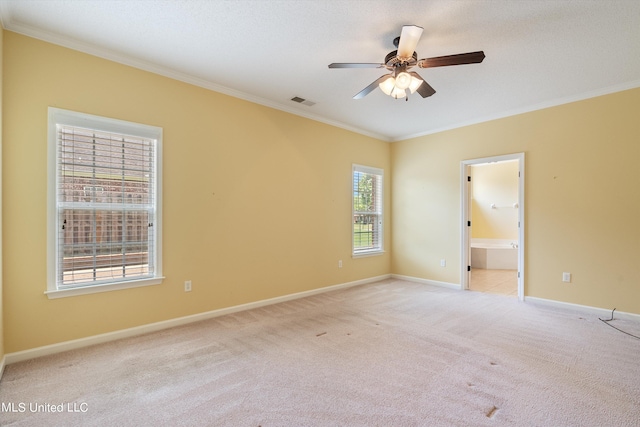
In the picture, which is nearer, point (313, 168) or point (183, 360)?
point (183, 360)

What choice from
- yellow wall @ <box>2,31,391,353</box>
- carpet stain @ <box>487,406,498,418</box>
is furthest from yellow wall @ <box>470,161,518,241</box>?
carpet stain @ <box>487,406,498,418</box>

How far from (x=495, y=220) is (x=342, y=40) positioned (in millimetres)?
6961

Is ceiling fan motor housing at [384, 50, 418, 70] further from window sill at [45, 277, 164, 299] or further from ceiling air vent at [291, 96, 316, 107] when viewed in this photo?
window sill at [45, 277, 164, 299]

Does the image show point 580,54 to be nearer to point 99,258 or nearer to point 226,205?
point 226,205

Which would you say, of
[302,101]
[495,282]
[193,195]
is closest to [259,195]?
[193,195]

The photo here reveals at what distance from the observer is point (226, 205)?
3.69 m

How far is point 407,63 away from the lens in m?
2.54

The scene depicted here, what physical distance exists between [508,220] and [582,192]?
401 cm

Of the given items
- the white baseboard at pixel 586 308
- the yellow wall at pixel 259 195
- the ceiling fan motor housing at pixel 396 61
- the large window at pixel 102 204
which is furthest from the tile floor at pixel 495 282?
the large window at pixel 102 204

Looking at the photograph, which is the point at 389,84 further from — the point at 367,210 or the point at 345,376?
the point at 367,210

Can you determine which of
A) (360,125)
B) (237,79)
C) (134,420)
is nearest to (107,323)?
(134,420)

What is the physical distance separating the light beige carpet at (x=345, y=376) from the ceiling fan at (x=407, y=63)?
2369 millimetres

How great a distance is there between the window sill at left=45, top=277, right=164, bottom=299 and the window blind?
54mm

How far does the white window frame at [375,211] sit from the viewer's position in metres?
5.27
